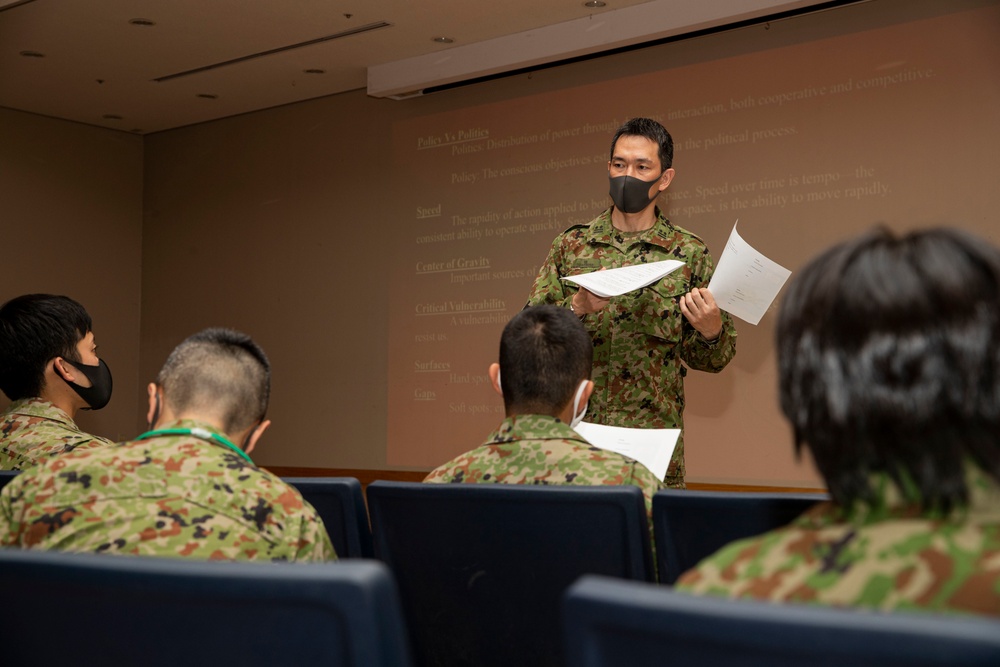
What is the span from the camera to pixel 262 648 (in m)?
0.82

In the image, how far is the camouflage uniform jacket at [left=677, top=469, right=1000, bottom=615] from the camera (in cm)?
67

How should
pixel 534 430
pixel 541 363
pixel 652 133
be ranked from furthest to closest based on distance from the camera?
pixel 652 133
pixel 541 363
pixel 534 430

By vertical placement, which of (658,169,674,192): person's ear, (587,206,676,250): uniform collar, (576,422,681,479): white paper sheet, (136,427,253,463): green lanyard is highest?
(658,169,674,192): person's ear

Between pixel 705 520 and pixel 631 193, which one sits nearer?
pixel 705 520

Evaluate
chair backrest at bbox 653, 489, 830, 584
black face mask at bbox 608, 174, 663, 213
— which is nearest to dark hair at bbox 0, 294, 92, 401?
black face mask at bbox 608, 174, 663, 213

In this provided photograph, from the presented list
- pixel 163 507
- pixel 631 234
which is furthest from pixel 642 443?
pixel 163 507

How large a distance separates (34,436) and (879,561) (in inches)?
91.6

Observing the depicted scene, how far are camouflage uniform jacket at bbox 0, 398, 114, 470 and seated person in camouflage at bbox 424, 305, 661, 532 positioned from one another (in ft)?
3.44

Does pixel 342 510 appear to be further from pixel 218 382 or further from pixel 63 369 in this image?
pixel 63 369

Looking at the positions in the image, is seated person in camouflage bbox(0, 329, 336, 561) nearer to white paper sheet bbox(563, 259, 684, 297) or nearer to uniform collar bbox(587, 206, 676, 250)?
white paper sheet bbox(563, 259, 684, 297)

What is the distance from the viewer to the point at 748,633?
614 mm

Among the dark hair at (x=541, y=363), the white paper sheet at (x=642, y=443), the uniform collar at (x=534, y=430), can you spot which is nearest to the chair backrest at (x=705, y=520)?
the uniform collar at (x=534, y=430)

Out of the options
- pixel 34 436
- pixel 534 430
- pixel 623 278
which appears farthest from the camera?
pixel 623 278

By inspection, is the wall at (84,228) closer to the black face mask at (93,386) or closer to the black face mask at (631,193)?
the black face mask at (93,386)
